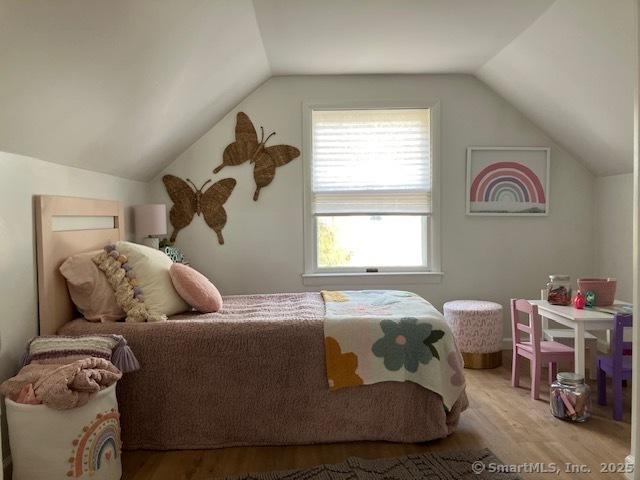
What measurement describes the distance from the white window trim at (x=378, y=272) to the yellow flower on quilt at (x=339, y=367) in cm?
182

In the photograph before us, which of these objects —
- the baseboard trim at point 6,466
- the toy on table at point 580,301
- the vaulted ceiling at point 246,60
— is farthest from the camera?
the toy on table at point 580,301

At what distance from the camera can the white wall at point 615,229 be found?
3914 millimetres

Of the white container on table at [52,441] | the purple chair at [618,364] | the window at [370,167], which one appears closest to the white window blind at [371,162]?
the window at [370,167]

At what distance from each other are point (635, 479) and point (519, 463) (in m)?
0.46

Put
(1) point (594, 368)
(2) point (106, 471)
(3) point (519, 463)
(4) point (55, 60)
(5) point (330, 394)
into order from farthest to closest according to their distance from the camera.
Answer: (1) point (594, 368)
(5) point (330, 394)
(3) point (519, 463)
(2) point (106, 471)
(4) point (55, 60)

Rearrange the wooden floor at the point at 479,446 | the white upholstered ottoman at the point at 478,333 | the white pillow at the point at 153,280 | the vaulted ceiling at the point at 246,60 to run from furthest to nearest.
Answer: the white upholstered ottoman at the point at 478,333, the white pillow at the point at 153,280, the wooden floor at the point at 479,446, the vaulted ceiling at the point at 246,60

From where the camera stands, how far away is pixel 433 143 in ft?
14.2

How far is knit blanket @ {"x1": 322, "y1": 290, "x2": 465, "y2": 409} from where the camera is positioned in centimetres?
254

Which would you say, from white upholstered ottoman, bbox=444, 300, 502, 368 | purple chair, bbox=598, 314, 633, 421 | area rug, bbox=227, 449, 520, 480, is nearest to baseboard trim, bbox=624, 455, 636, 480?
area rug, bbox=227, 449, 520, 480

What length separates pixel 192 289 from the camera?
288 centimetres

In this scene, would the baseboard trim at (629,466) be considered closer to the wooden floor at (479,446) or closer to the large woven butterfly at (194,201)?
the wooden floor at (479,446)

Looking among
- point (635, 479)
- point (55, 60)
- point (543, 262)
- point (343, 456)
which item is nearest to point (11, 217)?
point (55, 60)

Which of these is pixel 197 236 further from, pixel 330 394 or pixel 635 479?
pixel 635 479

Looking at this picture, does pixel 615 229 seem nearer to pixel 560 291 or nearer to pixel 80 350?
pixel 560 291
